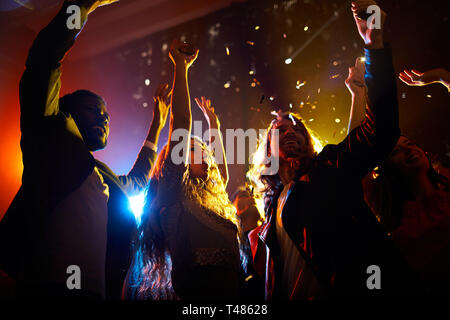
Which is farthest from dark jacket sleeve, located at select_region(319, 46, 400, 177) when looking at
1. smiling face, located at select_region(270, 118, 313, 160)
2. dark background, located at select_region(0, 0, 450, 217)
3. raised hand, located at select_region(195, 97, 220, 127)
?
dark background, located at select_region(0, 0, 450, 217)

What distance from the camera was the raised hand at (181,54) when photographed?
2168 millimetres

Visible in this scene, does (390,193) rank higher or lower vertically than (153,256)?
higher

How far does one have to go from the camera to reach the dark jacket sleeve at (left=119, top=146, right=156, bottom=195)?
2.35 metres

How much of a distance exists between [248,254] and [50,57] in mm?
1958

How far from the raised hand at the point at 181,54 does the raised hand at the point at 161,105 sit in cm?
65

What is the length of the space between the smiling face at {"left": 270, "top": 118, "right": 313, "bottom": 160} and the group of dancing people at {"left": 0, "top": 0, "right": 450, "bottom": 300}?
12 millimetres

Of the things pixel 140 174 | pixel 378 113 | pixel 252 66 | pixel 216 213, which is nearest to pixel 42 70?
pixel 140 174

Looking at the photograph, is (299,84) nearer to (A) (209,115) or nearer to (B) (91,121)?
(A) (209,115)

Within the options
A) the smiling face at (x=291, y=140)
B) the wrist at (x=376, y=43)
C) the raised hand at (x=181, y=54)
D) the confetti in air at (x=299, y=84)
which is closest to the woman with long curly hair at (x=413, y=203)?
the smiling face at (x=291, y=140)

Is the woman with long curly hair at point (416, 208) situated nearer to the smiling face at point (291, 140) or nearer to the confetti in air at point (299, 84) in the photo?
the smiling face at point (291, 140)

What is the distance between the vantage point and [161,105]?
2.77m

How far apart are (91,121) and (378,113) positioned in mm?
1846

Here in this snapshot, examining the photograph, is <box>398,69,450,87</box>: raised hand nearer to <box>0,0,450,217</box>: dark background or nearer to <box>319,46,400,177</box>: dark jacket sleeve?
<box>0,0,450,217</box>: dark background
